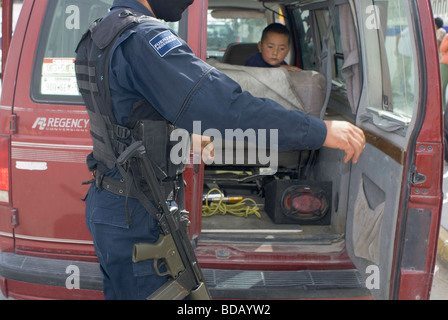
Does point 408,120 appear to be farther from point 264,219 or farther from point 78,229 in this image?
point 78,229

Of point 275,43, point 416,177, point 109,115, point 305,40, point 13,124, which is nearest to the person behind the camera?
point 109,115

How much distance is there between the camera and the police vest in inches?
73.9

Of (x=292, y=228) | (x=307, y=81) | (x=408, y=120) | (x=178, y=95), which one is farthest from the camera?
(x=307, y=81)

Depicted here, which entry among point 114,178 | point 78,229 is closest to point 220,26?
point 78,229

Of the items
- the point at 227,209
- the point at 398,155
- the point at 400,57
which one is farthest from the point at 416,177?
the point at 227,209

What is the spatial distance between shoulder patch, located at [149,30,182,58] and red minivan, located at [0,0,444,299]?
0.75 m

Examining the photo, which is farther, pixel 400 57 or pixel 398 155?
pixel 400 57

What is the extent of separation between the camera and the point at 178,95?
176 cm

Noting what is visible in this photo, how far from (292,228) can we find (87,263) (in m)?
1.28

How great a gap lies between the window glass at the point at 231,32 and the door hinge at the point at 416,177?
10.8 feet

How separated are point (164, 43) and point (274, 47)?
260cm

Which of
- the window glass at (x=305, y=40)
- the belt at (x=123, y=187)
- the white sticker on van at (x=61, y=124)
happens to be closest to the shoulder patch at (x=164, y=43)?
the belt at (x=123, y=187)

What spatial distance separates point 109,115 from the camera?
1.95m

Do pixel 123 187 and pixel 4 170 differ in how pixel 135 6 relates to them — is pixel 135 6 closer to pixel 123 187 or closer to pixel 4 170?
pixel 123 187
